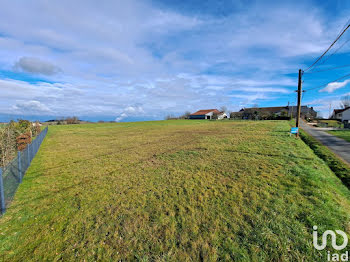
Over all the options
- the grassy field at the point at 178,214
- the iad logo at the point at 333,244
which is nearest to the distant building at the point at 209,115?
the grassy field at the point at 178,214

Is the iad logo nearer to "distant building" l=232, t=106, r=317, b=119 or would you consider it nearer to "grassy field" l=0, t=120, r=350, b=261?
"grassy field" l=0, t=120, r=350, b=261

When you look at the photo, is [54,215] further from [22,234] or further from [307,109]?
[307,109]

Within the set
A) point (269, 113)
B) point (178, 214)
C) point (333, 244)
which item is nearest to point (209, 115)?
point (269, 113)

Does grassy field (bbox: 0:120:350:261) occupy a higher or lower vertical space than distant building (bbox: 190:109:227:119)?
lower

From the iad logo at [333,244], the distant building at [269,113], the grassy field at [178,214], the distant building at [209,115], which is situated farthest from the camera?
the distant building at [209,115]

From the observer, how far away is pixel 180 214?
4.22 meters

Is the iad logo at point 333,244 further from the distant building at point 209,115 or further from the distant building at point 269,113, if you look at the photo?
the distant building at point 209,115

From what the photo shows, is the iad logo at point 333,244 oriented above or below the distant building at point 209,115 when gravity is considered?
below

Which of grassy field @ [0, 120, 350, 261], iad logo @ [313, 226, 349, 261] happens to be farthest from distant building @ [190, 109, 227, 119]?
iad logo @ [313, 226, 349, 261]

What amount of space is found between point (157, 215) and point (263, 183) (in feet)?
13.7

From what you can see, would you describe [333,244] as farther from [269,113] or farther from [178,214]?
[269,113]

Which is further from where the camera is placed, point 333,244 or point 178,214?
point 178,214

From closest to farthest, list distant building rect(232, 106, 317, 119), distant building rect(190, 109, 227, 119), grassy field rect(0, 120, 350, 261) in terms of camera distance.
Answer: grassy field rect(0, 120, 350, 261) < distant building rect(232, 106, 317, 119) < distant building rect(190, 109, 227, 119)

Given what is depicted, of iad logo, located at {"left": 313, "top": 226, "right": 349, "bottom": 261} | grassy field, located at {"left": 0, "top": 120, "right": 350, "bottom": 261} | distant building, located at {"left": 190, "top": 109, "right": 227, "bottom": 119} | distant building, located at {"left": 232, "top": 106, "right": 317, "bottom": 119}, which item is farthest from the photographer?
distant building, located at {"left": 190, "top": 109, "right": 227, "bottom": 119}
